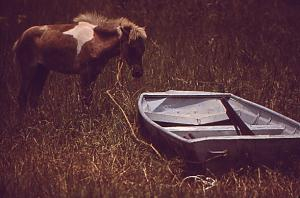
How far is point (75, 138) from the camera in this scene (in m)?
5.23

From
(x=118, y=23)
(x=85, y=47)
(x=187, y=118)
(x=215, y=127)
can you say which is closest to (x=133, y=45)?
(x=118, y=23)

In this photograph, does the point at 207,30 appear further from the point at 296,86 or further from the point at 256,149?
the point at 256,149

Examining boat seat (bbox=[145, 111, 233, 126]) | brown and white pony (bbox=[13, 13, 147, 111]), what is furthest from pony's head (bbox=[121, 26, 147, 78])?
boat seat (bbox=[145, 111, 233, 126])

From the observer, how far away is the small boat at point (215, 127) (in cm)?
427

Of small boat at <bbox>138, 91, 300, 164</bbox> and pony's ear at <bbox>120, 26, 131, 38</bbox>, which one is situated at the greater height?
pony's ear at <bbox>120, 26, 131, 38</bbox>

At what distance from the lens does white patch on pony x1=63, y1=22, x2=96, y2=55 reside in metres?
5.48

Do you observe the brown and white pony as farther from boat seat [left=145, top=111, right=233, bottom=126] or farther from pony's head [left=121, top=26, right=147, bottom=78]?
boat seat [left=145, top=111, right=233, bottom=126]

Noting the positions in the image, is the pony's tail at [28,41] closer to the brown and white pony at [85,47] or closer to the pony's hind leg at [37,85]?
the brown and white pony at [85,47]

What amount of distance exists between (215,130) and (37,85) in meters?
2.04

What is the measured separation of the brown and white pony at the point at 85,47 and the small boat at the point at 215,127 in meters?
0.55

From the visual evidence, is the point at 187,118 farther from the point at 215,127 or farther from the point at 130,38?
the point at 130,38

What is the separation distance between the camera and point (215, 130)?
5336 millimetres

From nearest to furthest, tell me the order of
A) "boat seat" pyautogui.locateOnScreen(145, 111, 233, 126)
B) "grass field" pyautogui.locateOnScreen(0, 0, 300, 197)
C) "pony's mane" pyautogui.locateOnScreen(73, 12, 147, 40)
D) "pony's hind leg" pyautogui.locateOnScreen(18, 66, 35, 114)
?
"grass field" pyautogui.locateOnScreen(0, 0, 300, 197), "pony's mane" pyautogui.locateOnScreen(73, 12, 147, 40), "boat seat" pyautogui.locateOnScreen(145, 111, 233, 126), "pony's hind leg" pyautogui.locateOnScreen(18, 66, 35, 114)

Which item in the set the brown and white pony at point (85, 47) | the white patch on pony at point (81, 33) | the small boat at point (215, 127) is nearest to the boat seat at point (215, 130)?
the small boat at point (215, 127)
